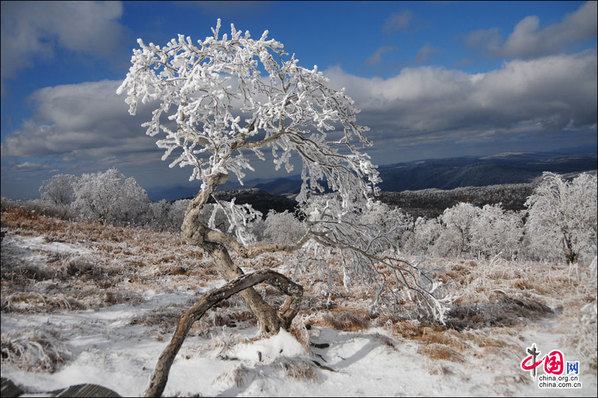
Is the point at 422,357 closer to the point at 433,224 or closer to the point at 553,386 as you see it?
the point at 553,386

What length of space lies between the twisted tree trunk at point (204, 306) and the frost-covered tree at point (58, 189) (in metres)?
83.1

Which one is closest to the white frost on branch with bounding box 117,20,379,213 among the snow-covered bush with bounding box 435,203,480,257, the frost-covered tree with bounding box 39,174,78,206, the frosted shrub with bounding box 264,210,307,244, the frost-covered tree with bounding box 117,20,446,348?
the frost-covered tree with bounding box 117,20,446,348

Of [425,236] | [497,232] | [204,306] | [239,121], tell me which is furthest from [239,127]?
[425,236]

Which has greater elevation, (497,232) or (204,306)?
(204,306)

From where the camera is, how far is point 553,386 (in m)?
4.81

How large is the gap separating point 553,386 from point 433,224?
6665 centimetres

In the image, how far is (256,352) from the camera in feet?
20.1

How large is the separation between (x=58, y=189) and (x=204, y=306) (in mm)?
87878

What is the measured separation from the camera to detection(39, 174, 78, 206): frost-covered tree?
7361 cm

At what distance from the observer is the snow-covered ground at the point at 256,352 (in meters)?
5.01

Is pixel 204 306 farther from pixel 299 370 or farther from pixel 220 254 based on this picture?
pixel 299 370

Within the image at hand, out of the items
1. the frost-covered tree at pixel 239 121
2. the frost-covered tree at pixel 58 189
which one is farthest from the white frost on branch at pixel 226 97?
the frost-covered tree at pixel 58 189

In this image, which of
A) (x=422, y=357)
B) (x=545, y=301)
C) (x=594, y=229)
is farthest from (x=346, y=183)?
(x=545, y=301)

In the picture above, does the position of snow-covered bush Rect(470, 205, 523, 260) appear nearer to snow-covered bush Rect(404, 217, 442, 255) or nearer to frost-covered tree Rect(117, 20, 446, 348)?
snow-covered bush Rect(404, 217, 442, 255)
